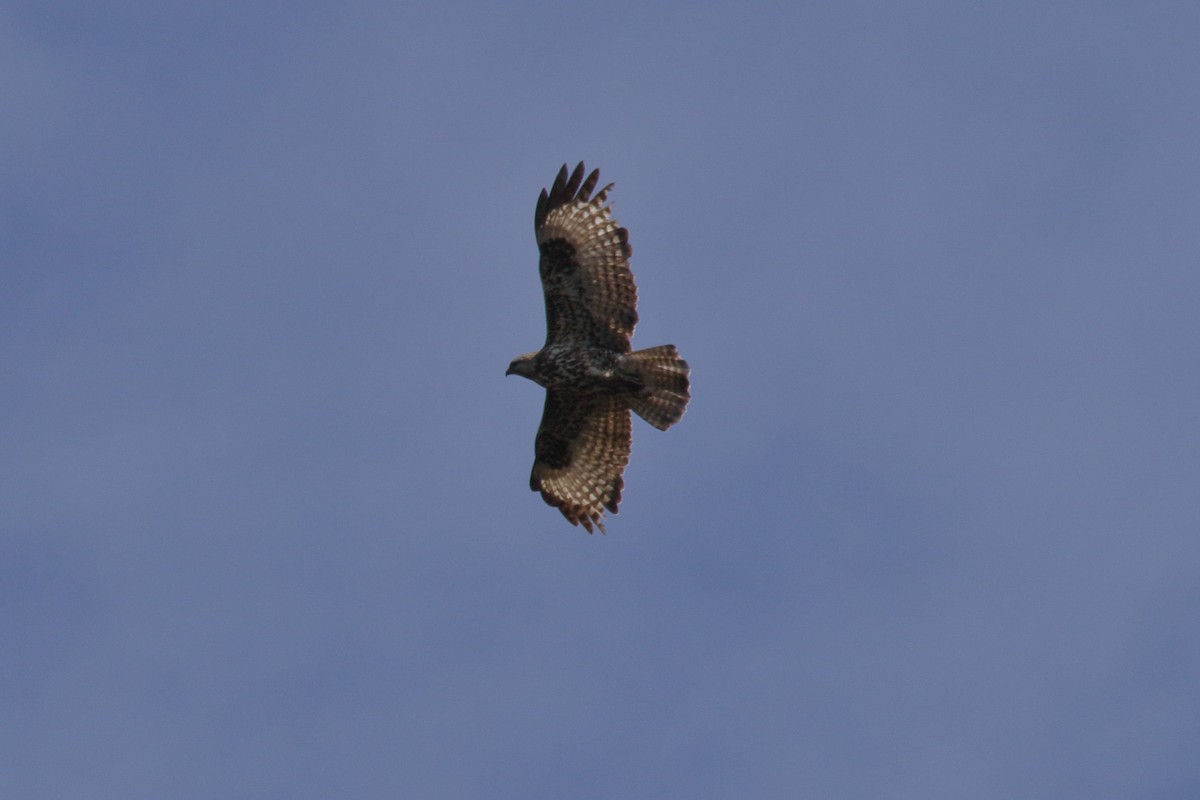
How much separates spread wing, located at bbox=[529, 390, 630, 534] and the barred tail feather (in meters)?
0.64

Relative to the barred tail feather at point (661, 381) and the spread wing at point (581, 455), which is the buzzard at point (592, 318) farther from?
the spread wing at point (581, 455)

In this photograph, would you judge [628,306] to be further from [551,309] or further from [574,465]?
[574,465]

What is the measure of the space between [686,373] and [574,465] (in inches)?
81.4

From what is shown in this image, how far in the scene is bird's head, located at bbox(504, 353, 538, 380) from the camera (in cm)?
2142

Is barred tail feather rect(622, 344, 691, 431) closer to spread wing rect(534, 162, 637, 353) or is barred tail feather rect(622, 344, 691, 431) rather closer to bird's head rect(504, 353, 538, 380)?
spread wing rect(534, 162, 637, 353)

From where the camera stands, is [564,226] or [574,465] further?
[574,465]

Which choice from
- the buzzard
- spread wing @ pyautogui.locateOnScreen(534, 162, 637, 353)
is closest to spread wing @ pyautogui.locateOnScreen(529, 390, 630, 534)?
the buzzard

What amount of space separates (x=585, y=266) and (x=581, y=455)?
233 centimetres

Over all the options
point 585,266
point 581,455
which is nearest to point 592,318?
point 585,266

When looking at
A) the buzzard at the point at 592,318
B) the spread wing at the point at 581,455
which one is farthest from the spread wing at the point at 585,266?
the spread wing at the point at 581,455

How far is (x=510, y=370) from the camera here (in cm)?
2158

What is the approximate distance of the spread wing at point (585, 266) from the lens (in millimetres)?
20891

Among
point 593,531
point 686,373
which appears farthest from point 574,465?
point 686,373

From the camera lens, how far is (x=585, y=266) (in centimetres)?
2088
